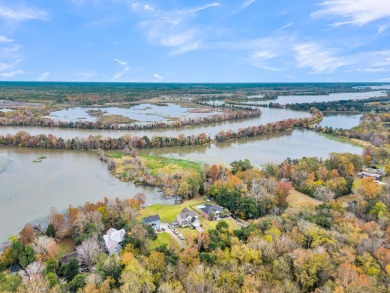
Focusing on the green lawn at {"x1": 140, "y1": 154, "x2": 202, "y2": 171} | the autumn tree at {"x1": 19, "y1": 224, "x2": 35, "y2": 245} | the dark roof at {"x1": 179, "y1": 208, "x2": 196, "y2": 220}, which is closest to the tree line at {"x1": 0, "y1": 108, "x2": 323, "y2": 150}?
the green lawn at {"x1": 140, "y1": 154, "x2": 202, "y2": 171}

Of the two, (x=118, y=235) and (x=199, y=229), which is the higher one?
(x=118, y=235)

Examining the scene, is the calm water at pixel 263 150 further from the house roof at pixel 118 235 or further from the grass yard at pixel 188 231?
the house roof at pixel 118 235

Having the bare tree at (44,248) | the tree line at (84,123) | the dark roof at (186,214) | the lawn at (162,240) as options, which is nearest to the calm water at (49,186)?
the dark roof at (186,214)

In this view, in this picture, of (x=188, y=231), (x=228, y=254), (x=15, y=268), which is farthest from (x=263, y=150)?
(x=15, y=268)

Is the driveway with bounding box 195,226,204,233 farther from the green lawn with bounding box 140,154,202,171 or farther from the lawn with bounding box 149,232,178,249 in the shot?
the green lawn with bounding box 140,154,202,171

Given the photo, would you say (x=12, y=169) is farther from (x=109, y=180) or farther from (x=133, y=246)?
(x=133, y=246)

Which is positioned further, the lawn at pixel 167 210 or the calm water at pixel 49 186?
the calm water at pixel 49 186

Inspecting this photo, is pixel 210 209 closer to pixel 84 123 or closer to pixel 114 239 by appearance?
pixel 114 239
